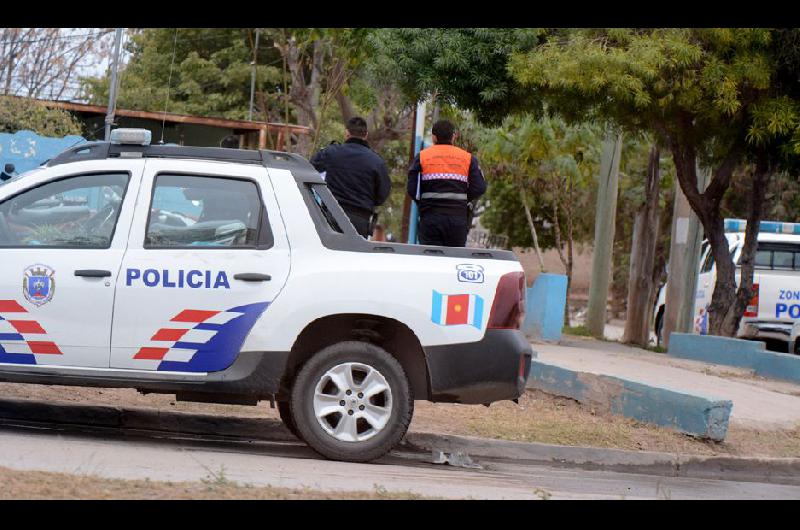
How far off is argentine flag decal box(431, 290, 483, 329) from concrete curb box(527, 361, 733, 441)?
2732 millimetres

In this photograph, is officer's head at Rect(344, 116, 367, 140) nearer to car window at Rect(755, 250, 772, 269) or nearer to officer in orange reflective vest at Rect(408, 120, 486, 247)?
officer in orange reflective vest at Rect(408, 120, 486, 247)

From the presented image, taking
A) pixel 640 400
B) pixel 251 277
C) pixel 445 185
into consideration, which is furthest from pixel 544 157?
pixel 251 277

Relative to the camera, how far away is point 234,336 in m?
7.23

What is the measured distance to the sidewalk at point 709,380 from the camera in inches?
410

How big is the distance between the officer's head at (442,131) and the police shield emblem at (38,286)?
174 inches

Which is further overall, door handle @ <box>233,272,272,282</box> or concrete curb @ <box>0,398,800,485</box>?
concrete curb @ <box>0,398,800,485</box>

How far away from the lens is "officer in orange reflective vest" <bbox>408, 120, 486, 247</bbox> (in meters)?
10.8

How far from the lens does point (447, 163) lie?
10.8 m

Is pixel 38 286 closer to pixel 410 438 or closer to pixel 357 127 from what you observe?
pixel 410 438

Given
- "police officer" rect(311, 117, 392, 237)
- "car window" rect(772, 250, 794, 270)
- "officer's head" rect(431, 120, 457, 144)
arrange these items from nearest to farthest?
"police officer" rect(311, 117, 392, 237) → "officer's head" rect(431, 120, 457, 144) → "car window" rect(772, 250, 794, 270)

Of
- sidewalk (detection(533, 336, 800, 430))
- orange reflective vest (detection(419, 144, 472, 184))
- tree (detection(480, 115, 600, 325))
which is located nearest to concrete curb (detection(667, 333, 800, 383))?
sidewalk (detection(533, 336, 800, 430))

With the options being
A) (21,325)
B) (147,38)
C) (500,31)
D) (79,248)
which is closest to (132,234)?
(79,248)

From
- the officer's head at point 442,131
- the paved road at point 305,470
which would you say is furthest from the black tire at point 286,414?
the officer's head at point 442,131

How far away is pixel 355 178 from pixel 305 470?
3657 millimetres
